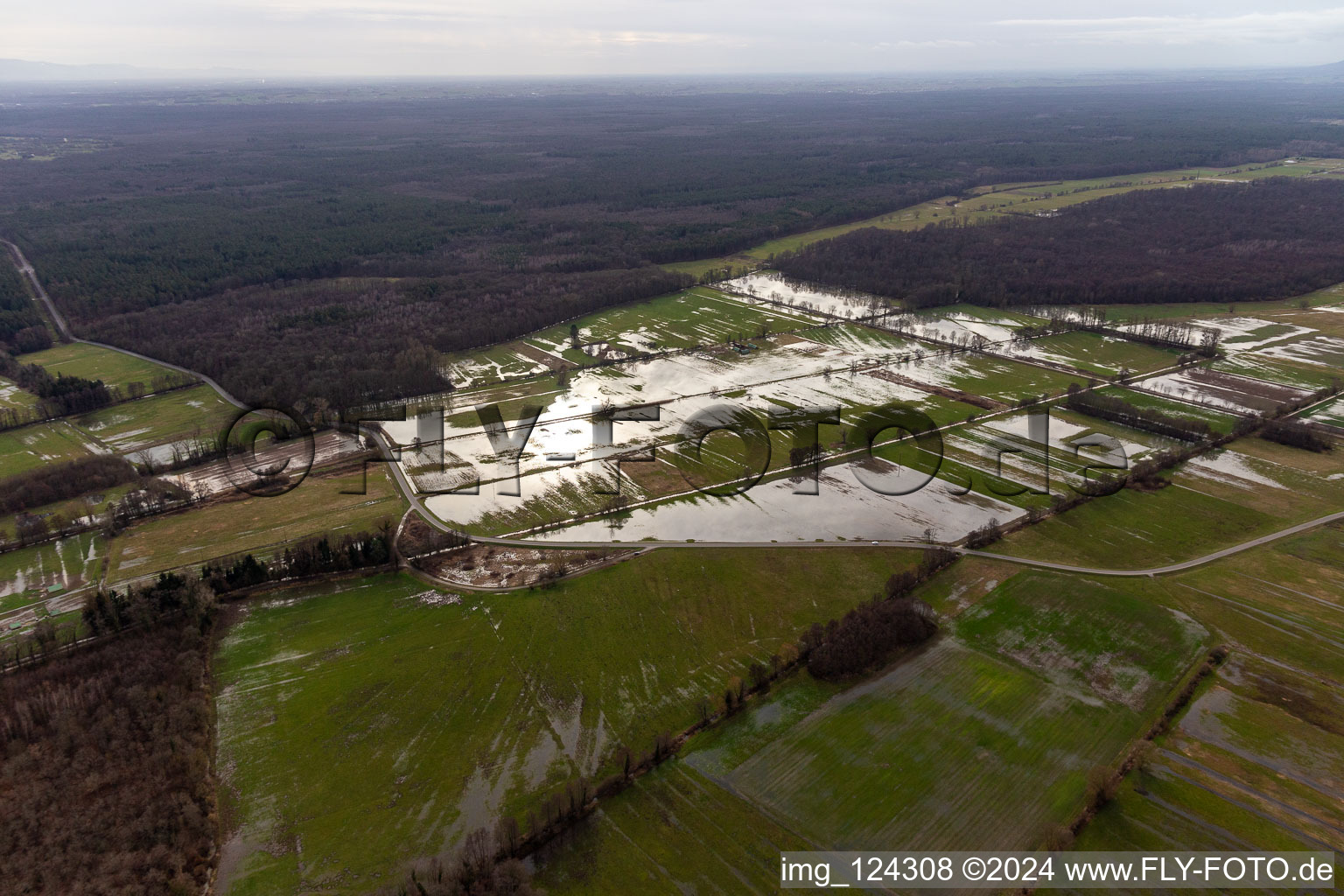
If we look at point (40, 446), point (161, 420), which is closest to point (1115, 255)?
point (161, 420)

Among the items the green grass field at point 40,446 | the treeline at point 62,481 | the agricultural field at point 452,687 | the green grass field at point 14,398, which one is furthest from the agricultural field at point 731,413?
the green grass field at point 14,398

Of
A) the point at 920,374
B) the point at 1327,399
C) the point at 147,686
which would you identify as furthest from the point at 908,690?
the point at 1327,399

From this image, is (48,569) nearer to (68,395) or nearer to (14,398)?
(68,395)

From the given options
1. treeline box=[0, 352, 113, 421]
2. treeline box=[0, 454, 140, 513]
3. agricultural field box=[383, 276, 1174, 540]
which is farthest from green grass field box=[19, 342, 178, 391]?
agricultural field box=[383, 276, 1174, 540]

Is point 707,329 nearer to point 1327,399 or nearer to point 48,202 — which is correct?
point 1327,399

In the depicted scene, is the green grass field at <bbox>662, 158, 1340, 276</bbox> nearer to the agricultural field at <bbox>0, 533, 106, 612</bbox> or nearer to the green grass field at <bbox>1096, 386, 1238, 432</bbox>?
the green grass field at <bbox>1096, 386, 1238, 432</bbox>
